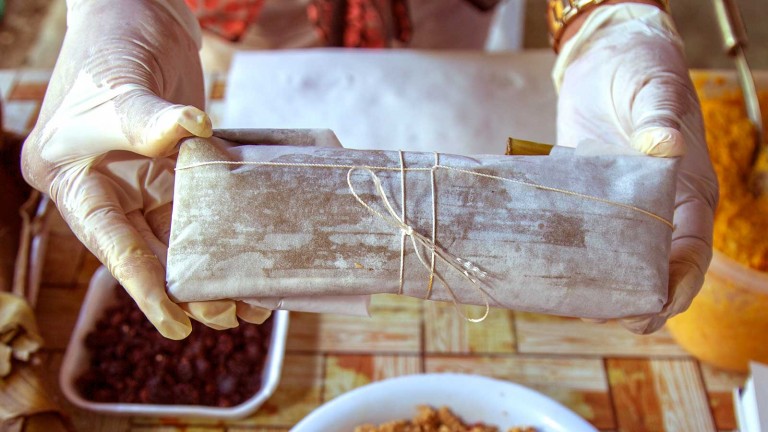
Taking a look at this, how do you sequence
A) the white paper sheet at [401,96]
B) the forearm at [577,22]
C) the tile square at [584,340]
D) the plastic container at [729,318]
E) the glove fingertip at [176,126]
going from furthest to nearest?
1. the white paper sheet at [401,96]
2. the tile square at [584,340]
3. the plastic container at [729,318]
4. the forearm at [577,22]
5. the glove fingertip at [176,126]

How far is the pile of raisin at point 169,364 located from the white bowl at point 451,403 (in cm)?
17

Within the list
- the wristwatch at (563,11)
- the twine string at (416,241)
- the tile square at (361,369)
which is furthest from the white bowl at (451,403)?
the wristwatch at (563,11)

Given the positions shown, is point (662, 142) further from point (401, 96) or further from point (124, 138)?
point (401, 96)

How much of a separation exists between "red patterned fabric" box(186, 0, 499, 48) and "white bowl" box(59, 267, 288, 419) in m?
0.44

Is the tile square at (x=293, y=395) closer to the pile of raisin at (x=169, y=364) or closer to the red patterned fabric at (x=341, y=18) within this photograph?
the pile of raisin at (x=169, y=364)

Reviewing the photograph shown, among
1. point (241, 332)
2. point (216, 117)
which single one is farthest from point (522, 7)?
point (241, 332)

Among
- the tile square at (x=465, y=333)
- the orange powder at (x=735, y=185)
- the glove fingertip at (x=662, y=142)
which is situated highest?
the glove fingertip at (x=662, y=142)

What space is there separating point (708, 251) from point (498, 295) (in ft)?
0.84

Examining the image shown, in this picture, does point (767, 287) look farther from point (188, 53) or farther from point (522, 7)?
point (522, 7)

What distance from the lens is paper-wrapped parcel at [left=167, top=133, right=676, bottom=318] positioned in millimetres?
516

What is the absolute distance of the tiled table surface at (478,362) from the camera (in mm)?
909

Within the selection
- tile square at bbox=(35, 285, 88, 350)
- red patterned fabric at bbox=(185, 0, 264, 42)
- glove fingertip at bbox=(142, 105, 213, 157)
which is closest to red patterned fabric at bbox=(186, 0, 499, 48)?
red patterned fabric at bbox=(185, 0, 264, 42)

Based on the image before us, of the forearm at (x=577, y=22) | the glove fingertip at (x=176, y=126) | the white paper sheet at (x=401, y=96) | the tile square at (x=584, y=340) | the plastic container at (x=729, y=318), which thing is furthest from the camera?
the white paper sheet at (x=401, y=96)

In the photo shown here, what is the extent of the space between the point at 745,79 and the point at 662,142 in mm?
584
